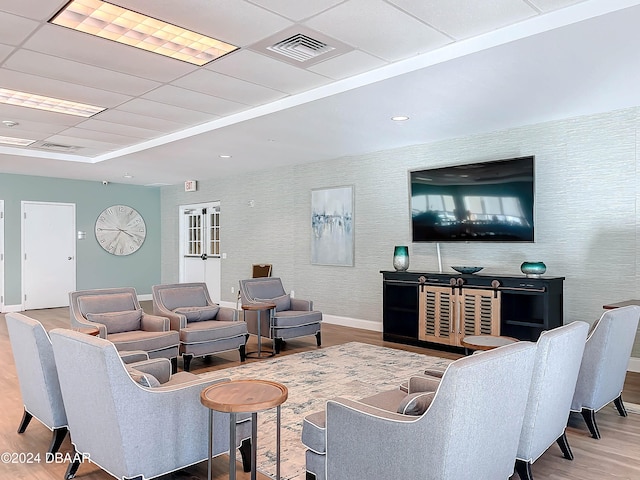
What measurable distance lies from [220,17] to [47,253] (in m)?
8.46

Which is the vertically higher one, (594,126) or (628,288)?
(594,126)

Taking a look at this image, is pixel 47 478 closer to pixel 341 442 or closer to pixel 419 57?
pixel 341 442

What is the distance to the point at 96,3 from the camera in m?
2.97

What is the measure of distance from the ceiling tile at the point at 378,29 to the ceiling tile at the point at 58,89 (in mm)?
2474

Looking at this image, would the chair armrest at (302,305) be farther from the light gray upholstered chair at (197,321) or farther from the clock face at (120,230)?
the clock face at (120,230)

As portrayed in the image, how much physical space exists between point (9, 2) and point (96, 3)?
1.62ft

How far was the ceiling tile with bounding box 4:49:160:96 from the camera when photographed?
3828mm

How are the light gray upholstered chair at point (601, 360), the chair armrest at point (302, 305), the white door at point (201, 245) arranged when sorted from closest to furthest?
the light gray upholstered chair at point (601, 360) → the chair armrest at point (302, 305) → the white door at point (201, 245)

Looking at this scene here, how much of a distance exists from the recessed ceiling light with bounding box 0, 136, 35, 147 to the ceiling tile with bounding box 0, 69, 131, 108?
8.42 ft

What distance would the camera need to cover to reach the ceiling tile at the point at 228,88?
4.21 m

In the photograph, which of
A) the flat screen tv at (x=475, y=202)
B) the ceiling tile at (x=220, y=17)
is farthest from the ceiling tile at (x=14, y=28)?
the flat screen tv at (x=475, y=202)

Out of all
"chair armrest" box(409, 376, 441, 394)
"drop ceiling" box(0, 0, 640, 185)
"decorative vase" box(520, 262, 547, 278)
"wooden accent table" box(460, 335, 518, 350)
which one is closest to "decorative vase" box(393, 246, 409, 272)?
"drop ceiling" box(0, 0, 640, 185)

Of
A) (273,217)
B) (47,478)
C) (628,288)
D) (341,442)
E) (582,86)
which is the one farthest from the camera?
(273,217)

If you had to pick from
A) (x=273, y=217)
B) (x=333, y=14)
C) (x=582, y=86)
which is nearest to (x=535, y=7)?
(x=333, y=14)
